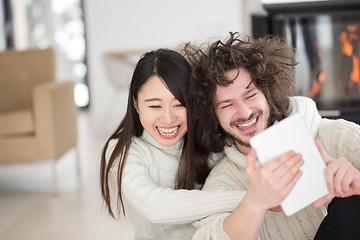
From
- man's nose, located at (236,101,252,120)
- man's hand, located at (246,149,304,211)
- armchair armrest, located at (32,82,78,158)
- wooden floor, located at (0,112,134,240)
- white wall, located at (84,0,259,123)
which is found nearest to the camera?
man's hand, located at (246,149,304,211)

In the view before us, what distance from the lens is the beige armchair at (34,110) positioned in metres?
3.32

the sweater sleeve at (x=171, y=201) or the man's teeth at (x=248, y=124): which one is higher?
the man's teeth at (x=248, y=124)

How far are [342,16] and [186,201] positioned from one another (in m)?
2.12

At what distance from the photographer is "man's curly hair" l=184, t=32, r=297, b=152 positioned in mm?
1558

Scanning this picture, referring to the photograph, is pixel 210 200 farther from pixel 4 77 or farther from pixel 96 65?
pixel 96 65

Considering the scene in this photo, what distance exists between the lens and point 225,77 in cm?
154

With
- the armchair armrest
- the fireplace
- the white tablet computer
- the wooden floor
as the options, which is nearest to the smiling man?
the white tablet computer

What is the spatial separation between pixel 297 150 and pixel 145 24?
4.90 meters

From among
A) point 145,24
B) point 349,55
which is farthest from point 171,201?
point 145,24

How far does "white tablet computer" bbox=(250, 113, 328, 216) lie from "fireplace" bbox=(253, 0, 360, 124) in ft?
6.62

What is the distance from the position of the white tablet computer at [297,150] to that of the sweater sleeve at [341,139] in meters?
0.31

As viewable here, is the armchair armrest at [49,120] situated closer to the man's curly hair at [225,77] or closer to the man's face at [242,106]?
the man's curly hair at [225,77]

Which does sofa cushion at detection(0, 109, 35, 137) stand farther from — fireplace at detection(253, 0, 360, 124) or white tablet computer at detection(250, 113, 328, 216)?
white tablet computer at detection(250, 113, 328, 216)

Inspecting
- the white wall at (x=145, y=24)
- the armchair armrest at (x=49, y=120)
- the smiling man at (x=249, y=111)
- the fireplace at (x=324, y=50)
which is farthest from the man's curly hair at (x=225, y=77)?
the white wall at (x=145, y=24)
